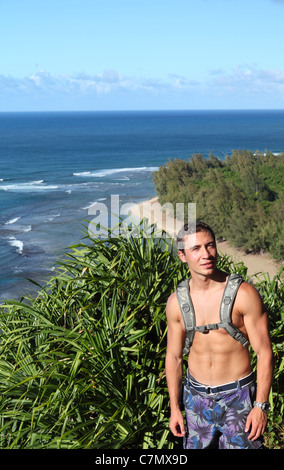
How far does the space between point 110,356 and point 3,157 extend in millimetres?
95428

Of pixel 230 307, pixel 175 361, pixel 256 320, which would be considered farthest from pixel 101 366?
pixel 256 320

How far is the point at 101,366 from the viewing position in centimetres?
474

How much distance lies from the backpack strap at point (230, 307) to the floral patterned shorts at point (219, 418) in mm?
404

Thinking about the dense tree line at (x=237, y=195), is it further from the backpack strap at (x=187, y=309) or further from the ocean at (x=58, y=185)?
the backpack strap at (x=187, y=309)

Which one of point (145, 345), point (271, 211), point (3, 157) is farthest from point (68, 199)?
point (145, 345)

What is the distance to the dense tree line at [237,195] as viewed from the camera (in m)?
36.2

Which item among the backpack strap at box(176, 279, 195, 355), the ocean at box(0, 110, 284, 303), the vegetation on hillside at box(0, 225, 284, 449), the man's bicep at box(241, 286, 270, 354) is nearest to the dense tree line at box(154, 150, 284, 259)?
the ocean at box(0, 110, 284, 303)

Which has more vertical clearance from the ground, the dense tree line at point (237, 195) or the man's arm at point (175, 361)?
the man's arm at point (175, 361)

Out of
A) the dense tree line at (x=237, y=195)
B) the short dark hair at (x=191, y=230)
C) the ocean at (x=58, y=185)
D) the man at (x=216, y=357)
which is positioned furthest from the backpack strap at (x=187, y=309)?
the dense tree line at (x=237, y=195)

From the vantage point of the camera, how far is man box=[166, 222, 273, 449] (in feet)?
11.7

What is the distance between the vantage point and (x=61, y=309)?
19.2 ft

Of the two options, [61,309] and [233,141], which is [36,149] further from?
[61,309]

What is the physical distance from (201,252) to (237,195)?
38.9m

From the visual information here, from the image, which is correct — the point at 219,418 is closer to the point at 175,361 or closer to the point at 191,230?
the point at 175,361
